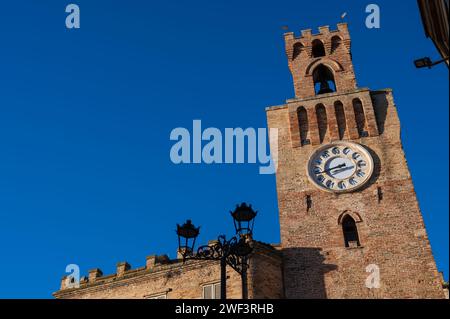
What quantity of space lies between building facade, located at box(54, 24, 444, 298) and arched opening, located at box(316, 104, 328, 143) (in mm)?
58

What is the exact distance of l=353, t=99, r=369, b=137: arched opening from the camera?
29594 millimetres

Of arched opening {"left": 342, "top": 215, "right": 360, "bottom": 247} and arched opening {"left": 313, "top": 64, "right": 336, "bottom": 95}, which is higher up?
arched opening {"left": 313, "top": 64, "right": 336, "bottom": 95}

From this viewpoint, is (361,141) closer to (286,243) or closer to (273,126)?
(273,126)

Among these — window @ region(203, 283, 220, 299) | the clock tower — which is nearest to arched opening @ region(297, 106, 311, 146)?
the clock tower

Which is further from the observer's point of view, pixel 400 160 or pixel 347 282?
pixel 400 160

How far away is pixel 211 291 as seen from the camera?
23.9m

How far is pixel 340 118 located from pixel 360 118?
1.12 meters

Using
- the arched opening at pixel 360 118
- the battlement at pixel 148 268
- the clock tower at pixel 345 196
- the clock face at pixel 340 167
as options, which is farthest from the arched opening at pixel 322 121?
the battlement at pixel 148 268

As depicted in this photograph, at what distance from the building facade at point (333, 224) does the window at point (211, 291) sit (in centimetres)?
5

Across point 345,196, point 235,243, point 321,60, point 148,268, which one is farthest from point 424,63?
point 321,60

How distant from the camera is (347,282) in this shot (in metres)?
24.5

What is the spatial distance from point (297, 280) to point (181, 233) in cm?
1144

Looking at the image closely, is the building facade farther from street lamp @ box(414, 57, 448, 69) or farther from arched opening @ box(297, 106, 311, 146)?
street lamp @ box(414, 57, 448, 69)
